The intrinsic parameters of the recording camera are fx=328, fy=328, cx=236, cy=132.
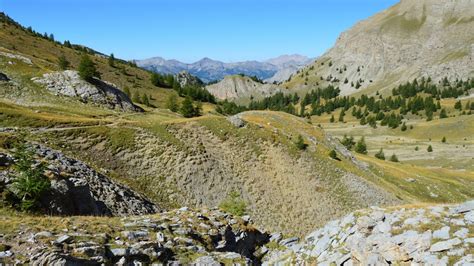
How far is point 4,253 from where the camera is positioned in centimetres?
1430

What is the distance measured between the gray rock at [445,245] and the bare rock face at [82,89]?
241 feet

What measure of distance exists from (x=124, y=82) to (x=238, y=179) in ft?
363

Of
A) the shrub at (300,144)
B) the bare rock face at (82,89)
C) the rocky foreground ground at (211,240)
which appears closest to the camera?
the rocky foreground ground at (211,240)

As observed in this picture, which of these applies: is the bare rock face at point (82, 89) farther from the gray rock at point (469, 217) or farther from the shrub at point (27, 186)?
the gray rock at point (469, 217)

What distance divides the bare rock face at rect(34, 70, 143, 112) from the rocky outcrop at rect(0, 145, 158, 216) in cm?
4189

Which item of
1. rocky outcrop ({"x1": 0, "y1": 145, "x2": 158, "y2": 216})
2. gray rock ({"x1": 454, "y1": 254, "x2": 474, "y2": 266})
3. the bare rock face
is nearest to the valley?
gray rock ({"x1": 454, "y1": 254, "x2": 474, "y2": 266})

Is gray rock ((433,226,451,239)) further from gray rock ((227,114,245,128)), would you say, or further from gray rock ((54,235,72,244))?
gray rock ((227,114,245,128))

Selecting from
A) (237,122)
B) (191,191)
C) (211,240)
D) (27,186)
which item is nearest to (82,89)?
(237,122)

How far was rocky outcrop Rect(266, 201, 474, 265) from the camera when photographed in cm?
1557

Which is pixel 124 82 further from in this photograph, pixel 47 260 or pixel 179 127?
pixel 47 260

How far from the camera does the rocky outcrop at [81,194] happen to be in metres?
24.3

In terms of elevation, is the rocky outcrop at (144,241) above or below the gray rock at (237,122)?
below

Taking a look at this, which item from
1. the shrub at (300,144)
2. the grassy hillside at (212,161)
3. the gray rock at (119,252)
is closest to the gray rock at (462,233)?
the gray rock at (119,252)

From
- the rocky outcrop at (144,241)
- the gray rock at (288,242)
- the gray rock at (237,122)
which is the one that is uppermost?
the gray rock at (237,122)
